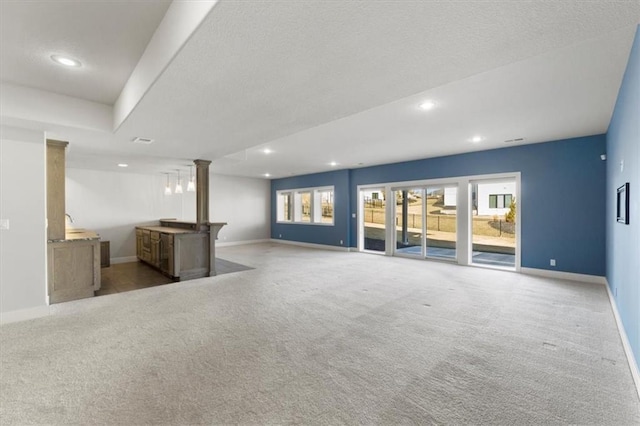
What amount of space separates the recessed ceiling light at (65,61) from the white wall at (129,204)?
580 cm

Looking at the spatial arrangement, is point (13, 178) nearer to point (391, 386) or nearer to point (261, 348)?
point (261, 348)

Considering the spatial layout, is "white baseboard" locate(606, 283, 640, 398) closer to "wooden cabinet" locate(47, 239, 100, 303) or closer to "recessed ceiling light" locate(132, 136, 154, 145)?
"recessed ceiling light" locate(132, 136, 154, 145)

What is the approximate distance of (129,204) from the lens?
26.9ft

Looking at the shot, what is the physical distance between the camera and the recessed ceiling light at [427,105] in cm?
365

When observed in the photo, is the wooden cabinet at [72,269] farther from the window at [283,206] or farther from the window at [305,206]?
the window at [283,206]

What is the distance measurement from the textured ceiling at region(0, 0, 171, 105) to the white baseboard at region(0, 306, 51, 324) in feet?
9.05

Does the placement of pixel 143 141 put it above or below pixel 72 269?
above

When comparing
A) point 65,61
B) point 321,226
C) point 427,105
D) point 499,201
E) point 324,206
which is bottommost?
point 321,226

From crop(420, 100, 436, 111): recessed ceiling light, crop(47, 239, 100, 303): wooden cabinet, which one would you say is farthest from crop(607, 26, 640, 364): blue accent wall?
crop(47, 239, 100, 303): wooden cabinet

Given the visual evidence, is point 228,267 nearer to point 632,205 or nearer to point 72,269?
point 72,269

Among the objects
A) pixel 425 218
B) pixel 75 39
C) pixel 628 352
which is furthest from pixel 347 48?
pixel 425 218

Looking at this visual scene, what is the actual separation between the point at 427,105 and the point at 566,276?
14.7 ft

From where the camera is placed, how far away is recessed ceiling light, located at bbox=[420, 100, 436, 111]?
365 cm

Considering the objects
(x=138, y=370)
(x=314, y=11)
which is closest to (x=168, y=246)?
(x=138, y=370)
